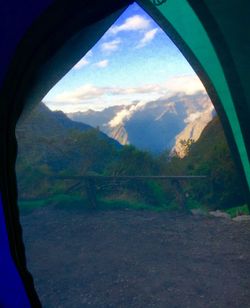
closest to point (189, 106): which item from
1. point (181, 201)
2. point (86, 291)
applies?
point (181, 201)

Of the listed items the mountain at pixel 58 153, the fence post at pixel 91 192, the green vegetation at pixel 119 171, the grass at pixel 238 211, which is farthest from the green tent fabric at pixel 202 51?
the mountain at pixel 58 153

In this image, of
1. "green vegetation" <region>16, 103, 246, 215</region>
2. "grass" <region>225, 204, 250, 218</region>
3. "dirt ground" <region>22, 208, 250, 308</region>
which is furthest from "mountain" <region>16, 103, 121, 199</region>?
"grass" <region>225, 204, 250, 218</region>

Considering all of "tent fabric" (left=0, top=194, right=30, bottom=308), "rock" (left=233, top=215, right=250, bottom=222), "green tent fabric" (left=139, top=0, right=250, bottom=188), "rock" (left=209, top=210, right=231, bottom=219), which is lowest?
"rock" (left=209, top=210, right=231, bottom=219)

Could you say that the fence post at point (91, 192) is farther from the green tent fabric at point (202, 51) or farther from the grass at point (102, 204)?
the green tent fabric at point (202, 51)

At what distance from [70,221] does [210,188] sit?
13.4 feet

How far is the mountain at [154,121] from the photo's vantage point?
38.4m

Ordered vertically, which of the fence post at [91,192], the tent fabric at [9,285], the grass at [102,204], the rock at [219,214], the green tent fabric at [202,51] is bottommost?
the rock at [219,214]

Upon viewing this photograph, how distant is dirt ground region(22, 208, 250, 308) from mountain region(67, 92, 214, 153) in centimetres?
2577

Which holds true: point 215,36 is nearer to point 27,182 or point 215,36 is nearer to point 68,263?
point 68,263

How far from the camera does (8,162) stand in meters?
0.99

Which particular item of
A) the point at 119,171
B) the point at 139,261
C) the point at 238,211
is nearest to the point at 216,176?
the point at 238,211

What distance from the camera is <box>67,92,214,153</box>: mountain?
3841 centimetres

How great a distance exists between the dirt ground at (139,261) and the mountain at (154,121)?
2577cm

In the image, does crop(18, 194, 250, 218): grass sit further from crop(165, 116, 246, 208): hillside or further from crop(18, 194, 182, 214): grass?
crop(165, 116, 246, 208): hillside
